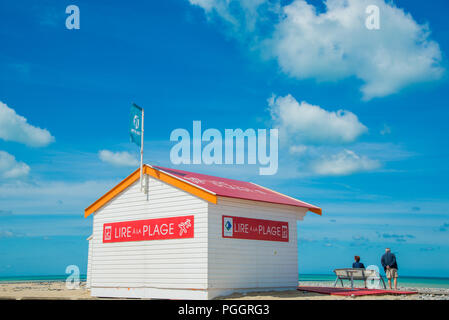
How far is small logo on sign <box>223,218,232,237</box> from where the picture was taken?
15734 mm

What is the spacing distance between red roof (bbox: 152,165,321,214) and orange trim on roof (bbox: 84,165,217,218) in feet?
0.71

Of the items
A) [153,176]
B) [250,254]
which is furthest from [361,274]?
[153,176]

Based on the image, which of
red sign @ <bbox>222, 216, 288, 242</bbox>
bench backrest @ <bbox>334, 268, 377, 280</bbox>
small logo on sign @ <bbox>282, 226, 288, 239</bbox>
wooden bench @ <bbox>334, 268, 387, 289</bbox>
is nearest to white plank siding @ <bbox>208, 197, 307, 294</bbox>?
red sign @ <bbox>222, 216, 288, 242</bbox>

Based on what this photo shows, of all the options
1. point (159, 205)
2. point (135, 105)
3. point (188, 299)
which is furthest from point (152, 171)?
point (188, 299)

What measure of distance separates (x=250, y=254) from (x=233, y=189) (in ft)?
8.57

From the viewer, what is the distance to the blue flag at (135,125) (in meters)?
17.2

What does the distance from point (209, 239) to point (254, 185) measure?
6.85 meters

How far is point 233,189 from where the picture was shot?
699 inches

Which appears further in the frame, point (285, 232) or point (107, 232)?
point (107, 232)

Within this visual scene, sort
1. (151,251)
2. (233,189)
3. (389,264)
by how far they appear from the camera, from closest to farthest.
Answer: (151,251) → (233,189) → (389,264)

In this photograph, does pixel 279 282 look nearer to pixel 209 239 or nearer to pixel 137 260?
pixel 209 239

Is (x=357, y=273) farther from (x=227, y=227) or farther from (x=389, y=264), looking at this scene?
(x=227, y=227)

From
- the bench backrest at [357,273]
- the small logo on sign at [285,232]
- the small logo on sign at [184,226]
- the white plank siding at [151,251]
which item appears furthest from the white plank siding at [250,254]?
the bench backrest at [357,273]
